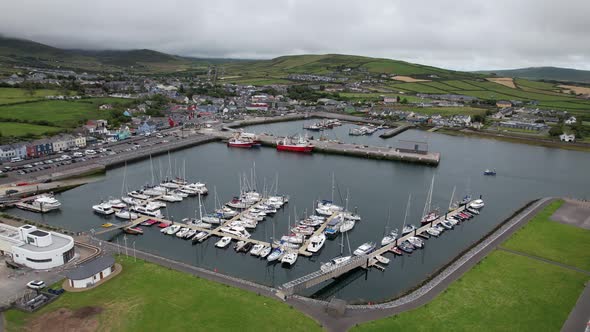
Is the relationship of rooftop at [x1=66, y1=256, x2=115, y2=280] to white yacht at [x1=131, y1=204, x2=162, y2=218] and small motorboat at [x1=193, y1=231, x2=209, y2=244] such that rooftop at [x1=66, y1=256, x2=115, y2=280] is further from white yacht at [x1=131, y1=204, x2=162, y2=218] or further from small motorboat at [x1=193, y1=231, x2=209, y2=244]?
white yacht at [x1=131, y1=204, x2=162, y2=218]

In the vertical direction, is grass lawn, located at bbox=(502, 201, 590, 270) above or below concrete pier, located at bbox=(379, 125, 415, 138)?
below

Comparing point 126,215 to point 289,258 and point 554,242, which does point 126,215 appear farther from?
point 554,242

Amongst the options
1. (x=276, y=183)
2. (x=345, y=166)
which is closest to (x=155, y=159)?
(x=276, y=183)

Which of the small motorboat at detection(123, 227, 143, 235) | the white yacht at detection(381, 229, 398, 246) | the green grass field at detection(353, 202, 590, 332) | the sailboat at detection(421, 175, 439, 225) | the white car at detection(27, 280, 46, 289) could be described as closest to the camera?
the green grass field at detection(353, 202, 590, 332)

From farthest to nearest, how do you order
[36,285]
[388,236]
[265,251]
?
[388,236] < [265,251] < [36,285]

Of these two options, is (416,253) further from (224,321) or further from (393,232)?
(224,321)

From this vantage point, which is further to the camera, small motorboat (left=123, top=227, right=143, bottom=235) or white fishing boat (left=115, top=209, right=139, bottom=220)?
white fishing boat (left=115, top=209, right=139, bottom=220)

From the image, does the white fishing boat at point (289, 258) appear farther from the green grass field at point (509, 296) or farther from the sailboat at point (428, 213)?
the sailboat at point (428, 213)

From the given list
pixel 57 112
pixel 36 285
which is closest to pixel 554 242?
pixel 36 285

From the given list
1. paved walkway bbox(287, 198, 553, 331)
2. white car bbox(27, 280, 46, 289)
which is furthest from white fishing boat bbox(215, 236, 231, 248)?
white car bbox(27, 280, 46, 289)
